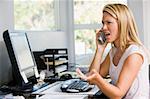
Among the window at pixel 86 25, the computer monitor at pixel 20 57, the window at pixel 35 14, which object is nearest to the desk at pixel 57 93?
the computer monitor at pixel 20 57

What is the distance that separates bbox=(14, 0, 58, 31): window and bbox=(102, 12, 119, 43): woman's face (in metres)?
1.37

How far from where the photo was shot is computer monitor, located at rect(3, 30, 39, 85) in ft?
6.45

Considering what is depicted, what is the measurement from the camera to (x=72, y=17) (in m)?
3.44

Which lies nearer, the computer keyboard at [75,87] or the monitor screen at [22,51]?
the computer keyboard at [75,87]

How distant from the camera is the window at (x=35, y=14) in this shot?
2936mm

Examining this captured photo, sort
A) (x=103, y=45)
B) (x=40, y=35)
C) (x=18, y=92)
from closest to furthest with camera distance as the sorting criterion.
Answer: (x=18, y=92) → (x=103, y=45) → (x=40, y=35)

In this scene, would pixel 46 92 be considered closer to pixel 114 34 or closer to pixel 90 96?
pixel 90 96

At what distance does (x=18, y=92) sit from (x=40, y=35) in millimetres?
1245

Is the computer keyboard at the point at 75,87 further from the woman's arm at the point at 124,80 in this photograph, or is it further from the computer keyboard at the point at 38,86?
the woman's arm at the point at 124,80

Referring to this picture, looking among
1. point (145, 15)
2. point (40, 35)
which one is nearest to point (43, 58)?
point (40, 35)

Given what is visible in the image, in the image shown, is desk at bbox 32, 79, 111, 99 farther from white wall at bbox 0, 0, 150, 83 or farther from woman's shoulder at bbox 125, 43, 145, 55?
white wall at bbox 0, 0, 150, 83

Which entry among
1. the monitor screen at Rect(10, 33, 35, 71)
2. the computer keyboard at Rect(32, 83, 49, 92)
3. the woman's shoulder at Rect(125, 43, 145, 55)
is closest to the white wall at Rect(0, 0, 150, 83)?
the monitor screen at Rect(10, 33, 35, 71)

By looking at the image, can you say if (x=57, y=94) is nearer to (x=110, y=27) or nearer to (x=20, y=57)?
(x=20, y=57)

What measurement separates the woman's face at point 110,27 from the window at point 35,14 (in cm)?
137
